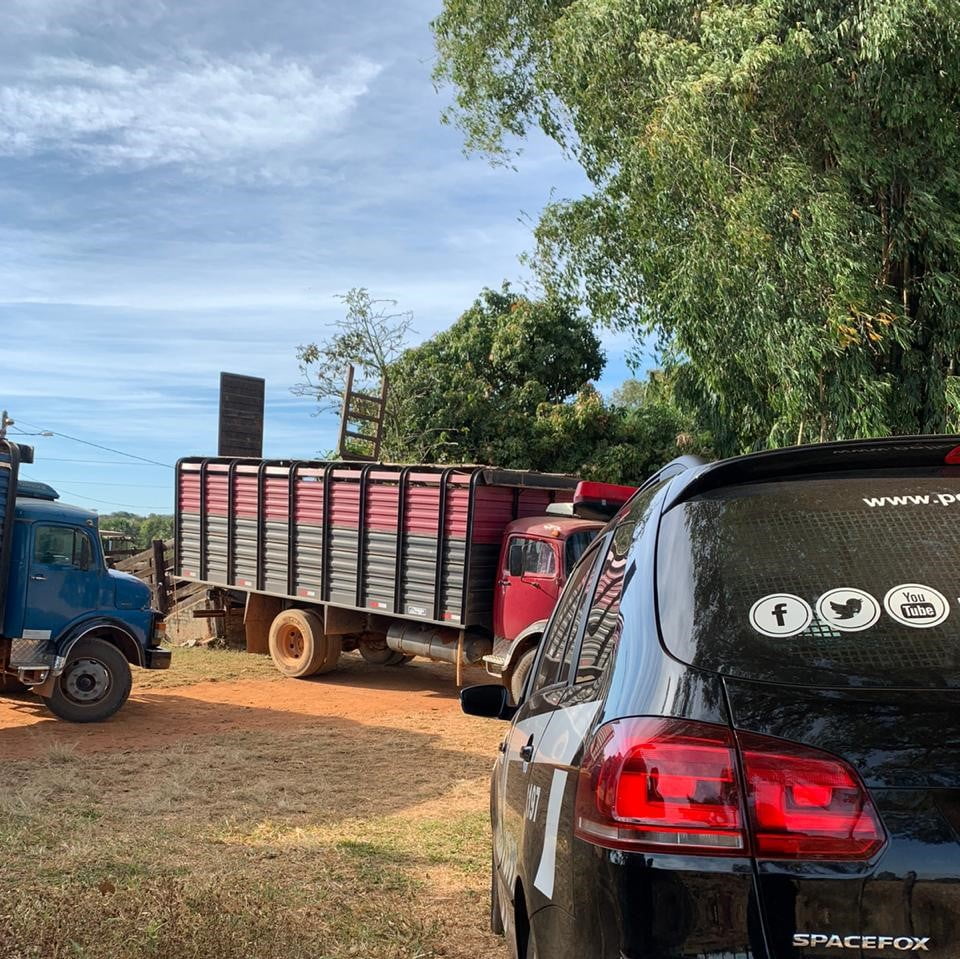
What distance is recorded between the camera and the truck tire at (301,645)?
50.3 feet

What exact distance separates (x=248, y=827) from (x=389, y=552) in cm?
747

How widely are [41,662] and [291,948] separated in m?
8.00

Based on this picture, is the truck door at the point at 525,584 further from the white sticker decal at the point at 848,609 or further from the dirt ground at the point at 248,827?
the white sticker decal at the point at 848,609

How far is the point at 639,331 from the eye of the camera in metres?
19.9

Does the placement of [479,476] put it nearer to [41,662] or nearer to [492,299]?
[41,662]

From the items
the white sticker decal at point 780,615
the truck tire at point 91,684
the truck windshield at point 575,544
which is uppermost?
the truck windshield at point 575,544

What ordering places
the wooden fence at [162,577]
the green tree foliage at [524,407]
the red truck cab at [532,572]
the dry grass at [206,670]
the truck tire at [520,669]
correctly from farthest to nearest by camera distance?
the green tree foliage at [524,407]
the wooden fence at [162,577]
the dry grass at [206,670]
the red truck cab at [532,572]
the truck tire at [520,669]

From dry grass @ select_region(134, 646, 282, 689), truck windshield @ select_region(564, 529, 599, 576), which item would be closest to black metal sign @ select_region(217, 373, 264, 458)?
dry grass @ select_region(134, 646, 282, 689)

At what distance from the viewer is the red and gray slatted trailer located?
1360 cm

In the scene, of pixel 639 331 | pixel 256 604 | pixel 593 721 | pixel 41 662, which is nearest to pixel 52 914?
pixel 593 721

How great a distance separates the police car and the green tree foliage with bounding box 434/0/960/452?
37.5 feet

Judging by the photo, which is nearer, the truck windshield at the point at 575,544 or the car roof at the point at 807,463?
the car roof at the point at 807,463

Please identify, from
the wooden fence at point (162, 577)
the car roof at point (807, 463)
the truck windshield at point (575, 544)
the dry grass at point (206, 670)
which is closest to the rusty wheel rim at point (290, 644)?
the dry grass at point (206, 670)

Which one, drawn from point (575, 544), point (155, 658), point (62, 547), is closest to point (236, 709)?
point (155, 658)
